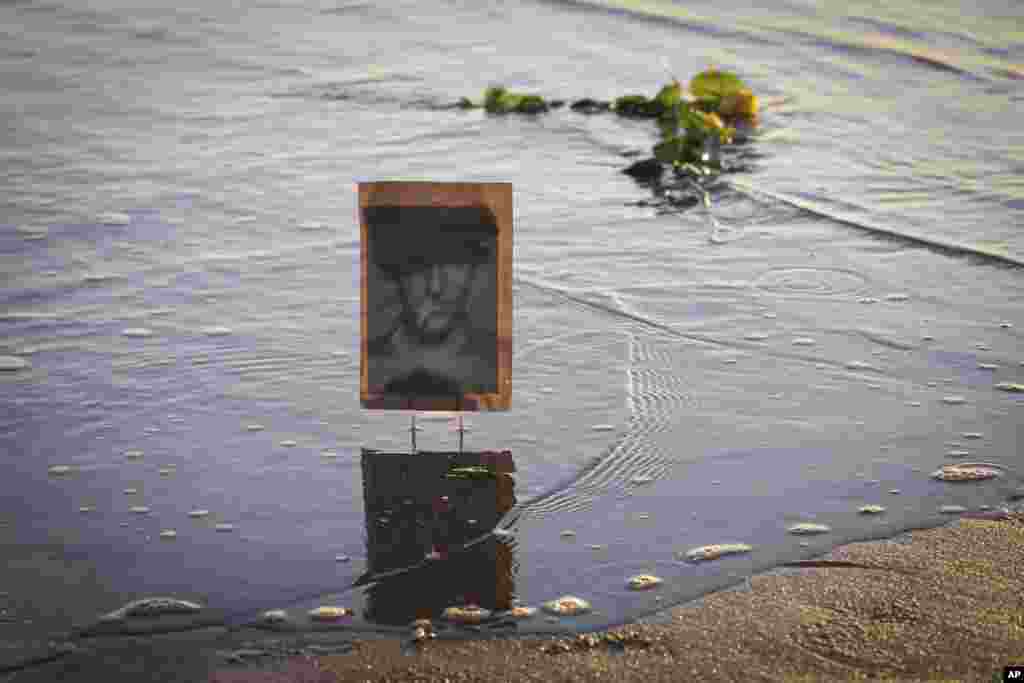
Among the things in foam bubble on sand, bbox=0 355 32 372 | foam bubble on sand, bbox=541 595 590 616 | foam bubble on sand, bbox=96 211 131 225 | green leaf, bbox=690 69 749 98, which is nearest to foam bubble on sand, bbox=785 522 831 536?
foam bubble on sand, bbox=541 595 590 616

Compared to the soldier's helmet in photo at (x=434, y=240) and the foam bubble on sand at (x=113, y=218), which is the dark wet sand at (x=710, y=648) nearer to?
the soldier's helmet in photo at (x=434, y=240)

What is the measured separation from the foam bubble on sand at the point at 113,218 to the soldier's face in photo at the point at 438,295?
10.6 ft

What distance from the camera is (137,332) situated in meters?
6.04

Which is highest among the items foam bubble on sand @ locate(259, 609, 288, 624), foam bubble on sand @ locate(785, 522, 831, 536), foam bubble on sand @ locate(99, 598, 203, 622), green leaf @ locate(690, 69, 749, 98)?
green leaf @ locate(690, 69, 749, 98)

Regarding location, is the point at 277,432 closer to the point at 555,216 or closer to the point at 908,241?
the point at 555,216

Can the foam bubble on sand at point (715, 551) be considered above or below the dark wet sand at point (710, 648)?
above

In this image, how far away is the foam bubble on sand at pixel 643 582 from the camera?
162 inches

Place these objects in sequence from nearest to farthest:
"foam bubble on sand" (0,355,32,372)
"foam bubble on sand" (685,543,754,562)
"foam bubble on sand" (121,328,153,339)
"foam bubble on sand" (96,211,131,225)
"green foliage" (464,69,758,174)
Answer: "foam bubble on sand" (685,543,754,562)
"foam bubble on sand" (0,355,32,372)
"foam bubble on sand" (121,328,153,339)
"foam bubble on sand" (96,211,131,225)
"green foliage" (464,69,758,174)

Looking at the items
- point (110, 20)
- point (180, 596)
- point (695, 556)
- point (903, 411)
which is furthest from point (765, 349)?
point (110, 20)

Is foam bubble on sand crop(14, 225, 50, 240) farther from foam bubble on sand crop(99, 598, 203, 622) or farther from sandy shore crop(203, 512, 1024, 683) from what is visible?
sandy shore crop(203, 512, 1024, 683)

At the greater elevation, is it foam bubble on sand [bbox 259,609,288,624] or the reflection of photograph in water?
the reflection of photograph in water

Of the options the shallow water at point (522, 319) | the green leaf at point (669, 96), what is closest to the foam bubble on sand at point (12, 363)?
the shallow water at point (522, 319)

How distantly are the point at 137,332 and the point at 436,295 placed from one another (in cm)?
185

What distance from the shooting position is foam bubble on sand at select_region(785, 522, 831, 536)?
175 inches
